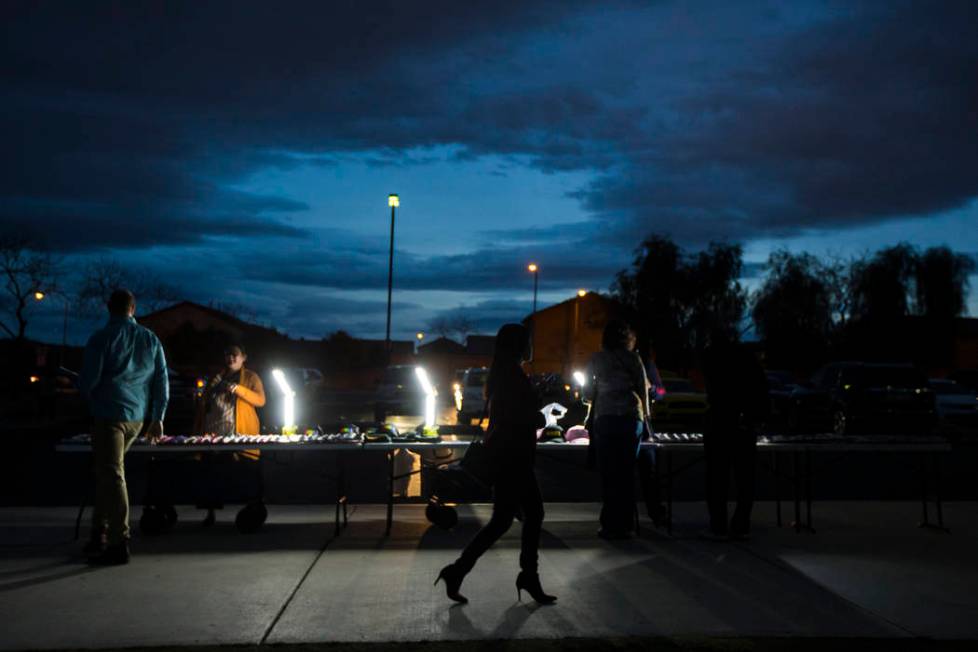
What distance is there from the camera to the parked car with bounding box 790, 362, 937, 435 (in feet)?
81.6

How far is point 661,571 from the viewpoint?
24.5 ft

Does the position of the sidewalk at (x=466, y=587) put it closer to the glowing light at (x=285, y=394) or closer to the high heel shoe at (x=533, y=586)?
the high heel shoe at (x=533, y=586)

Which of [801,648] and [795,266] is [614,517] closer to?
[801,648]

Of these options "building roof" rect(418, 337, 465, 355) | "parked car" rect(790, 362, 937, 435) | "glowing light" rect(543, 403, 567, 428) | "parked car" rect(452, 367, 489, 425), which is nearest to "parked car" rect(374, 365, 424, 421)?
"parked car" rect(452, 367, 489, 425)

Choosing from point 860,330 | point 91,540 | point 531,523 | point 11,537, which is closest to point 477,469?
point 531,523

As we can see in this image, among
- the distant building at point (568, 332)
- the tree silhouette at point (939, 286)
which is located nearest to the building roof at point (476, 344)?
the distant building at point (568, 332)

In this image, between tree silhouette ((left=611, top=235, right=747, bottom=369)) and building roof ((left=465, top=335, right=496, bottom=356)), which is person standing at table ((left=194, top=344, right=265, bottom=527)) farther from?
building roof ((left=465, top=335, right=496, bottom=356))

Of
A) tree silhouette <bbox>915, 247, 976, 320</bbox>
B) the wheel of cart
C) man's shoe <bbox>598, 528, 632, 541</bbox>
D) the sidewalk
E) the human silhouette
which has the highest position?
tree silhouette <bbox>915, 247, 976, 320</bbox>

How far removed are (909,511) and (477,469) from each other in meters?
6.61

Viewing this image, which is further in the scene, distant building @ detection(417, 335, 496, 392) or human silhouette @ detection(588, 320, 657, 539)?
distant building @ detection(417, 335, 496, 392)

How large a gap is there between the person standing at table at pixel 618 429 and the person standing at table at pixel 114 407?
3.78 m

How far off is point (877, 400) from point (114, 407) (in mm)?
21443

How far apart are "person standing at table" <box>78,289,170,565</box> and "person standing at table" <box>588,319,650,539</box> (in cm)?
378

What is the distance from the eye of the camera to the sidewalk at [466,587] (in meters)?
5.79
